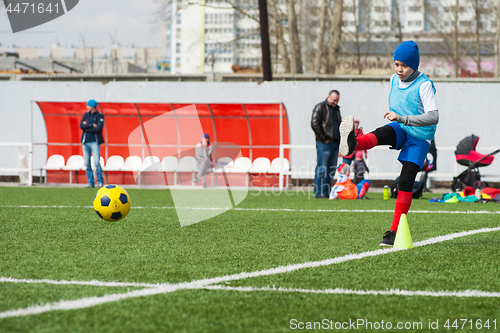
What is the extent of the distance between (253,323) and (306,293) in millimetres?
658

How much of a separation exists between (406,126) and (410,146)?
0.60 ft

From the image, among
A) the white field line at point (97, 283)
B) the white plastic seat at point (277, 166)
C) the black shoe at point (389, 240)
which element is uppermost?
the white plastic seat at point (277, 166)

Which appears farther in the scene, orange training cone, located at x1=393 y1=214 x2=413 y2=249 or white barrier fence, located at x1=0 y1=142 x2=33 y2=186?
white barrier fence, located at x1=0 y1=142 x2=33 y2=186

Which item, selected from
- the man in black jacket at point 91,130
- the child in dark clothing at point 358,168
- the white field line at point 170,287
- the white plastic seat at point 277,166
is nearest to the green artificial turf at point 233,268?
the white field line at point 170,287

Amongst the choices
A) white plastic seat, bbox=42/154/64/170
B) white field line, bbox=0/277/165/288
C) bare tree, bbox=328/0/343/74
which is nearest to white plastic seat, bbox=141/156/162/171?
white plastic seat, bbox=42/154/64/170

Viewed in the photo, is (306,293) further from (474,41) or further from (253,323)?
(474,41)

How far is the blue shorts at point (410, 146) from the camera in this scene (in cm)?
511

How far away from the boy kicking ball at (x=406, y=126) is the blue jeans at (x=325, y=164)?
608 cm

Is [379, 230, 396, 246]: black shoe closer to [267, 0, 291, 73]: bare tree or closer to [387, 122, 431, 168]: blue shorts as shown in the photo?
[387, 122, 431, 168]: blue shorts

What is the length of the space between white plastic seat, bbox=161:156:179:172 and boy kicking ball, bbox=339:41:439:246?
41.4 ft

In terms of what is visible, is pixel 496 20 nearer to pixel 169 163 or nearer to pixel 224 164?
pixel 224 164

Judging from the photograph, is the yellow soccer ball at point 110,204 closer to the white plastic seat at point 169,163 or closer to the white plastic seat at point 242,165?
the white plastic seat at point 242,165

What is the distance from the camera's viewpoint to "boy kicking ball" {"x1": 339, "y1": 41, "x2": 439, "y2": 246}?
4934 mm

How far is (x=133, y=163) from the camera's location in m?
17.2
